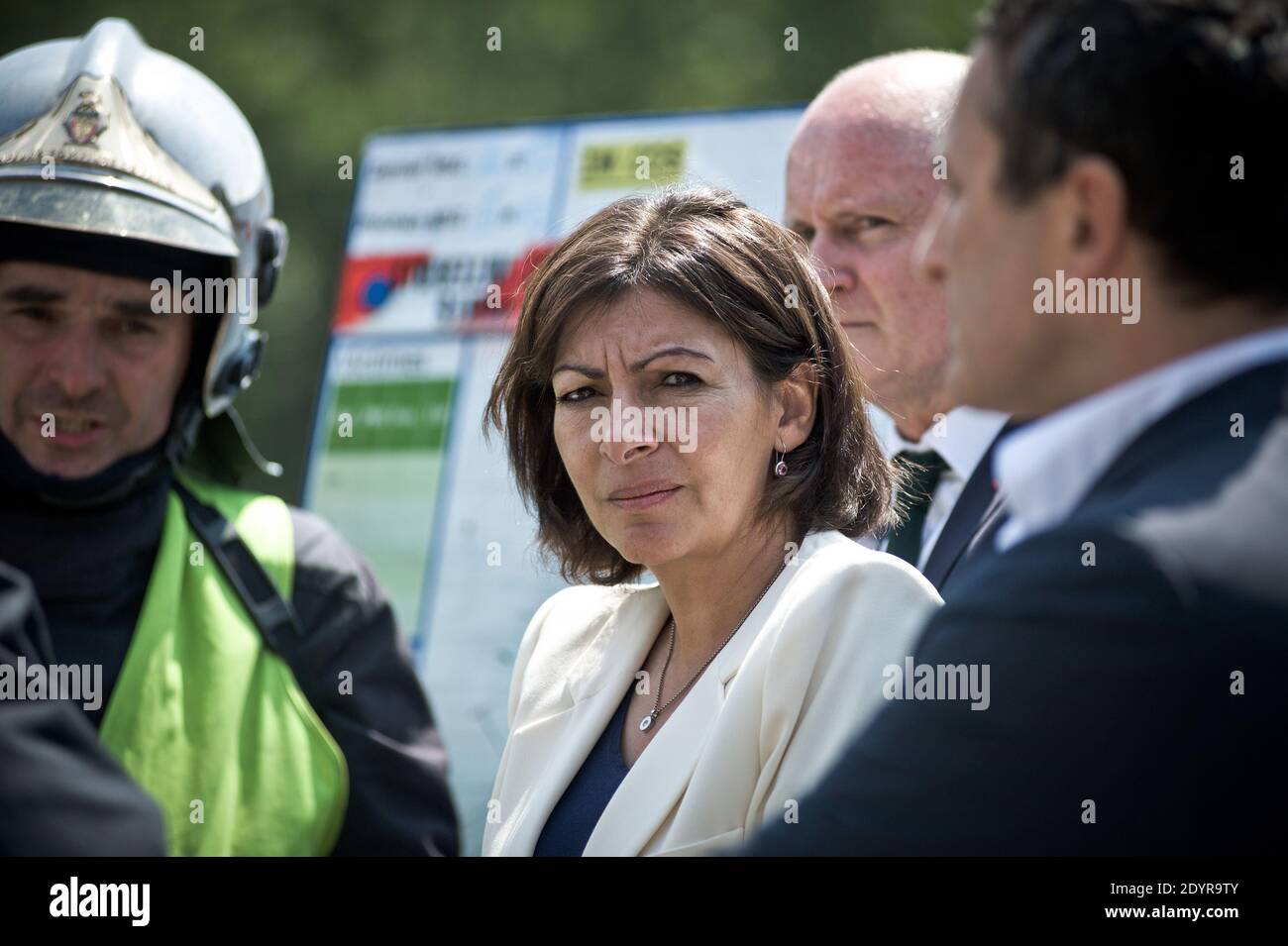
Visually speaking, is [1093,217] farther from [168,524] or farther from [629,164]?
[629,164]

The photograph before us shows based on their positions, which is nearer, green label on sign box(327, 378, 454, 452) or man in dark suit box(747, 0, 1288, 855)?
man in dark suit box(747, 0, 1288, 855)

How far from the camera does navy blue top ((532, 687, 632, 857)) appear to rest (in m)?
2.60

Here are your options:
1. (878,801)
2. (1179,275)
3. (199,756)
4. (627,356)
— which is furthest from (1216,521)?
(199,756)

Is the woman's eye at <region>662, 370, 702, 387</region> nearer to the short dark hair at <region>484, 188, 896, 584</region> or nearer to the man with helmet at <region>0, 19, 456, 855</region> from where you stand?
the short dark hair at <region>484, 188, 896, 584</region>

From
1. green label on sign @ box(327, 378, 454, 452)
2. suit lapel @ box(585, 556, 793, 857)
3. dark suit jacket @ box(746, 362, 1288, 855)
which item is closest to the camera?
dark suit jacket @ box(746, 362, 1288, 855)

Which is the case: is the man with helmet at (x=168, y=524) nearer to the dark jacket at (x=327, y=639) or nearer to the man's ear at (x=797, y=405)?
the dark jacket at (x=327, y=639)

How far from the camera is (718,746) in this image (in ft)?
7.82

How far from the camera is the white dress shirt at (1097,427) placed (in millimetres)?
1461

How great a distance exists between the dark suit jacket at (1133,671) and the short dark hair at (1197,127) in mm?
150

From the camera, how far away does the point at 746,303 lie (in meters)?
2.75

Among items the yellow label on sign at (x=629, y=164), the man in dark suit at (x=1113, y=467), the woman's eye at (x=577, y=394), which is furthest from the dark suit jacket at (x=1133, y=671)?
the yellow label on sign at (x=629, y=164)

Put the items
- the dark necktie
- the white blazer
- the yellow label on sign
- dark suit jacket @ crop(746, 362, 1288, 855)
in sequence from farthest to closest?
the yellow label on sign < the dark necktie < the white blazer < dark suit jacket @ crop(746, 362, 1288, 855)

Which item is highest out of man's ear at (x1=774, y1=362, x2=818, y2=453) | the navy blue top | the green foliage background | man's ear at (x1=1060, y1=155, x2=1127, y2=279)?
the green foliage background

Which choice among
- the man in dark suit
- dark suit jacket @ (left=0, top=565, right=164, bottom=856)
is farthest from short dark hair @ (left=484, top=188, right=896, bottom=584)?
dark suit jacket @ (left=0, top=565, right=164, bottom=856)
